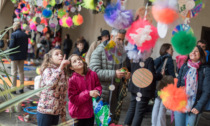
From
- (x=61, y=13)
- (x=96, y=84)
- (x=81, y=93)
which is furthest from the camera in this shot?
(x=61, y=13)

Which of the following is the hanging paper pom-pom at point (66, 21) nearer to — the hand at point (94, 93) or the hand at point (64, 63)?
the hand at point (64, 63)

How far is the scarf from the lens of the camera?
283cm

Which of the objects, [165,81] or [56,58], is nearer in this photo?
[56,58]

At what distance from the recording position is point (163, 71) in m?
3.74

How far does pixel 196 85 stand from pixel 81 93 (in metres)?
1.27

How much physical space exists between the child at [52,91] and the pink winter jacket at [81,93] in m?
0.10

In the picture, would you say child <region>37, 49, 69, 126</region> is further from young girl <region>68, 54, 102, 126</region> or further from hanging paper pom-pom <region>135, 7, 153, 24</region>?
hanging paper pom-pom <region>135, 7, 153, 24</region>

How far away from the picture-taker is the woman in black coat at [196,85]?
279cm

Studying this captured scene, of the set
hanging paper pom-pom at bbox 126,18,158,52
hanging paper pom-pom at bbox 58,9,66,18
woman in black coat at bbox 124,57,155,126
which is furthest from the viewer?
hanging paper pom-pom at bbox 58,9,66,18

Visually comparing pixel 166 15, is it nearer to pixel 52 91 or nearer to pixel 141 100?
pixel 52 91

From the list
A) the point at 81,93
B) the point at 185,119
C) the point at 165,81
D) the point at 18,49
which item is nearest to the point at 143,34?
the point at 81,93

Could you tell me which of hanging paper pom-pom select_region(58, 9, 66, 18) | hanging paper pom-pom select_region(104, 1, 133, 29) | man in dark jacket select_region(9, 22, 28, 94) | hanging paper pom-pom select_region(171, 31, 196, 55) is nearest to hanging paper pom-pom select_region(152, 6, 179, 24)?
hanging paper pom-pom select_region(171, 31, 196, 55)

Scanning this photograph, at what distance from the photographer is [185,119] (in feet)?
9.58

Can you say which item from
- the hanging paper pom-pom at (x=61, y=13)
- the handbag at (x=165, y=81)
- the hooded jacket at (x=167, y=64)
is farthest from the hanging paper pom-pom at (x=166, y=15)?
the hanging paper pom-pom at (x=61, y=13)
